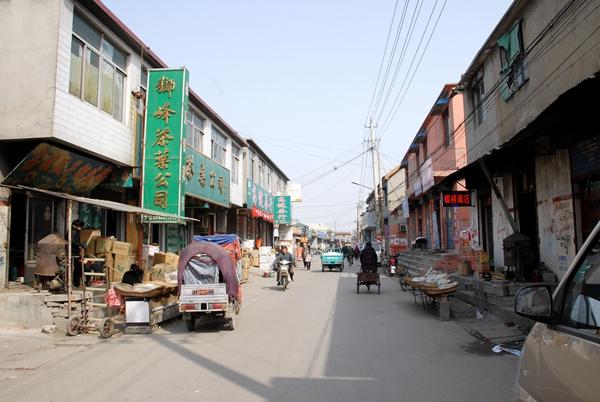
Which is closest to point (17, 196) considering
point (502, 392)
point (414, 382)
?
point (414, 382)

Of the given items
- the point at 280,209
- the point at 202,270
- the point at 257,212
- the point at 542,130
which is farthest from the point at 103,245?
the point at 280,209

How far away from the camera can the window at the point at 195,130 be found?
21.5 m

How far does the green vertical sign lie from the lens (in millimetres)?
16109

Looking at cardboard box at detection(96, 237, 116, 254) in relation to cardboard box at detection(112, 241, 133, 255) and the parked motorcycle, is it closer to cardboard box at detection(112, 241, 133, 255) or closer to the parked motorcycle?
cardboard box at detection(112, 241, 133, 255)

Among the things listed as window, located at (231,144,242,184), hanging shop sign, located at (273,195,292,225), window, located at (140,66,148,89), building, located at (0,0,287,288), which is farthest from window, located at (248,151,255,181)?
window, located at (140,66,148,89)

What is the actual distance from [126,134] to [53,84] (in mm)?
4028

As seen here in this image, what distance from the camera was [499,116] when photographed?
51.2 feet

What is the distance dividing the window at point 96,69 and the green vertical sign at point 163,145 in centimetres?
107

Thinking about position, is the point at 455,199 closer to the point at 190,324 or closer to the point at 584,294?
the point at 190,324

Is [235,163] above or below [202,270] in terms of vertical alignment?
above

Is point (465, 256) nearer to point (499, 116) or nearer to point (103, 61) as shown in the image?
point (499, 116)

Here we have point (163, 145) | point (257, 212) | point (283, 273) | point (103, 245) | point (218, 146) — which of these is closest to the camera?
point (103, 245)

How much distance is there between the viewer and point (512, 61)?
14.0m

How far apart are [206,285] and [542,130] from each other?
24.3 feet
